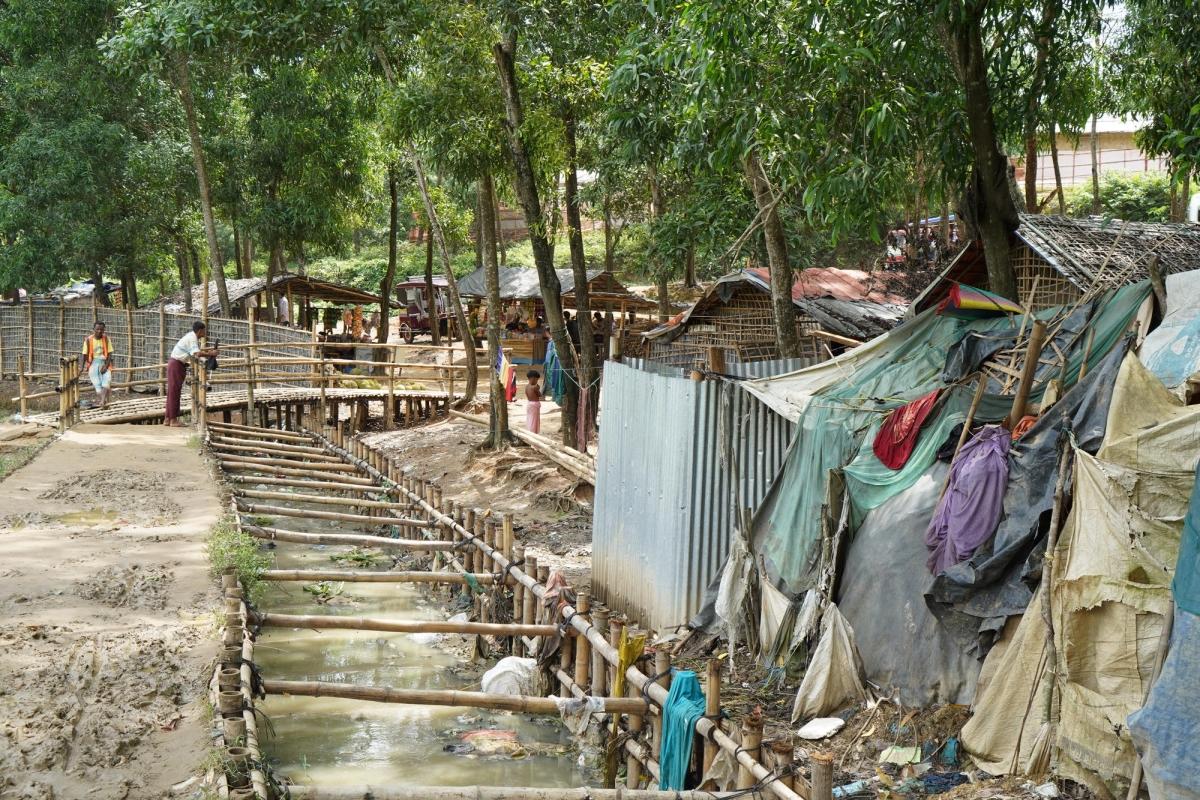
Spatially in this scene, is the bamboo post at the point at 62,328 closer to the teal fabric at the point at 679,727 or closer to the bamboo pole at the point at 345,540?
the bamboo pole at the point at 345,540

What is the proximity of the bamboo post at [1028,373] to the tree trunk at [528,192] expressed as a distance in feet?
29.2

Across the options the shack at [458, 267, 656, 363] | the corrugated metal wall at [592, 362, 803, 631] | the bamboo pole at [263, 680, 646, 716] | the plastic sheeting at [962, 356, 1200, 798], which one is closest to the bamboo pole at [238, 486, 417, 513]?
the corrugated metal wall at [592, 362, 803, 631]

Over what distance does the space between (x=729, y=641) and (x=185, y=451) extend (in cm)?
967

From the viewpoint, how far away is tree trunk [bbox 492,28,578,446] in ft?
47.9

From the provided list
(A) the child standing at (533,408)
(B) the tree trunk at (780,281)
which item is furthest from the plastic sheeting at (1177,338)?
(A) the child standing at (533,408)

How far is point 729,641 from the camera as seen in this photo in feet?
26.9

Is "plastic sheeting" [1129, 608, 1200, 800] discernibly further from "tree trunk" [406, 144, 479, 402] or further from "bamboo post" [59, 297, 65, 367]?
"bamboo post" [59, 297, 65, 367]

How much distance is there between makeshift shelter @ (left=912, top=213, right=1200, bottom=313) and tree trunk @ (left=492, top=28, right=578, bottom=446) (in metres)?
6.12

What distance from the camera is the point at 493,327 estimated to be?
18.1m

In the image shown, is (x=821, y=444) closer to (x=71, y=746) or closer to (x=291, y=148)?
(x=71, y=746)

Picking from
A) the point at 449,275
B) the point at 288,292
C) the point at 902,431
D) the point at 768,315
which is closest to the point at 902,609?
the point at 902,431

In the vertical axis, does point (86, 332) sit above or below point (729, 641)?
above

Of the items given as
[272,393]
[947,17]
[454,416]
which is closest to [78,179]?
[272,393]

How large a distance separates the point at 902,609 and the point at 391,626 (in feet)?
12.5
